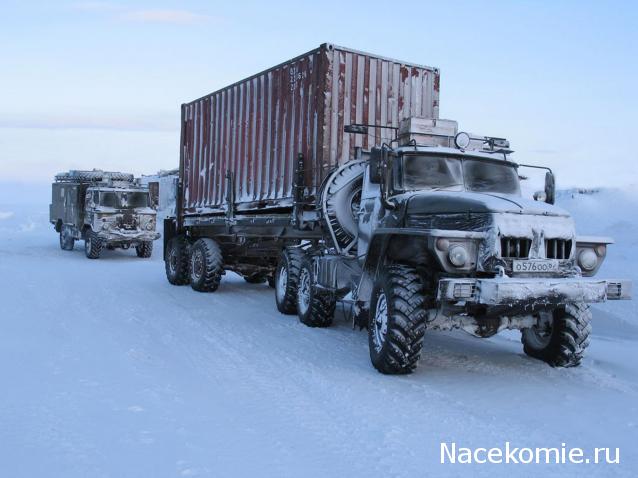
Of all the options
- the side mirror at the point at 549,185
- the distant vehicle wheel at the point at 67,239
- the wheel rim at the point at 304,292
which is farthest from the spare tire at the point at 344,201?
the distant vehicle wheel at the point at 67,239

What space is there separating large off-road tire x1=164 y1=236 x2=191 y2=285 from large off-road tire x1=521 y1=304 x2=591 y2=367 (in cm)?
794

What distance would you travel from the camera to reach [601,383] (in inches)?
231

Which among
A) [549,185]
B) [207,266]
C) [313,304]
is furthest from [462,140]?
[207,266]

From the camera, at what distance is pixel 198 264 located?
12.1 metres

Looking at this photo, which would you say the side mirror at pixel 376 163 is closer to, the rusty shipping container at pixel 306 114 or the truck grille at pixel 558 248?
the truck grille at pixel 558 248

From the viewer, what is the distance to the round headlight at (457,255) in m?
5.44

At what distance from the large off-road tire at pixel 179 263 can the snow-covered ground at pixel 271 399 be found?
134 inches

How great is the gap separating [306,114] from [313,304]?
9.00ft

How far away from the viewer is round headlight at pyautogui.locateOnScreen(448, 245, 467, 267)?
5.44 metres

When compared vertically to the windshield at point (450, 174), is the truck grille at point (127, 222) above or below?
below

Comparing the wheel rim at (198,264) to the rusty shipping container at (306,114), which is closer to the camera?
the rusty shipping container at (306,114)

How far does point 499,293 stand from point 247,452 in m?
2.38

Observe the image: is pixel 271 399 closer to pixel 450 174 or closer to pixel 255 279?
pixel 450 174

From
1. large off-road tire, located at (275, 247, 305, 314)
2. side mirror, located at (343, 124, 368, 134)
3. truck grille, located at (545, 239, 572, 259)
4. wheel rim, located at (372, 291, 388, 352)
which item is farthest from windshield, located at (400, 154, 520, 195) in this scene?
large off-road tire, located at (275, 247, 305, 314)
